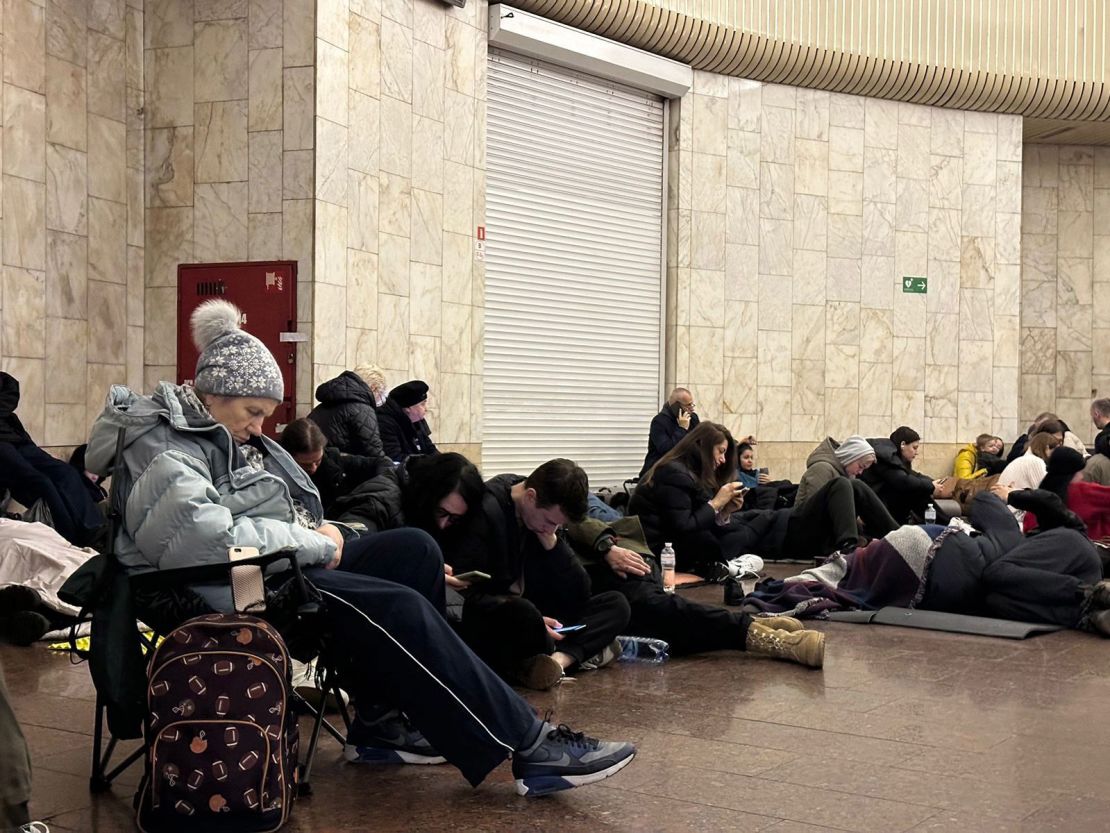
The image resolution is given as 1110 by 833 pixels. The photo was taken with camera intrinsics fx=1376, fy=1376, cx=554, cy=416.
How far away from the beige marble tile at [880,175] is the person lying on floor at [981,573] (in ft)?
34.0

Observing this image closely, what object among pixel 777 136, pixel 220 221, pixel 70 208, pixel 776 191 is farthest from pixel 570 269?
pixel 70 208

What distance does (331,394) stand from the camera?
32.4 feet

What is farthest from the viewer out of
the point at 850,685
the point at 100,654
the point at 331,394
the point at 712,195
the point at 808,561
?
the point at 712,195

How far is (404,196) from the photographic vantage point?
40.5 ft

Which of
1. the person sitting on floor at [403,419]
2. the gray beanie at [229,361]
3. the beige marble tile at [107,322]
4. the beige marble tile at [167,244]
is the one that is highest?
the beige marble tile at [167,244]

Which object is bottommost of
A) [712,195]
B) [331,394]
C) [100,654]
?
[100,654]

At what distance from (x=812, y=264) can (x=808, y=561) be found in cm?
719

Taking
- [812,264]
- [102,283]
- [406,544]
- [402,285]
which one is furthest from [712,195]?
[406,544]

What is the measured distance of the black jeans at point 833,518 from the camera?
33.4 feet

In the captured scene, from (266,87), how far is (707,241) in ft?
21.9

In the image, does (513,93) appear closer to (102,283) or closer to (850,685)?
(102,283)

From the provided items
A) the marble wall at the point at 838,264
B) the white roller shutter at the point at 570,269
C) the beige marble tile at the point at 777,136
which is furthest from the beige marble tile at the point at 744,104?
the white roller shutter at the point at 570,269

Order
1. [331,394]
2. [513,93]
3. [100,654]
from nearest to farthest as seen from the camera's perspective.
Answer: [100,654] → [331,394] → [513,93]

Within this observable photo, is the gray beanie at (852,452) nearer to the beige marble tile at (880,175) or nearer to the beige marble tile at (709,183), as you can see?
the beige marble tile at (709,183)
